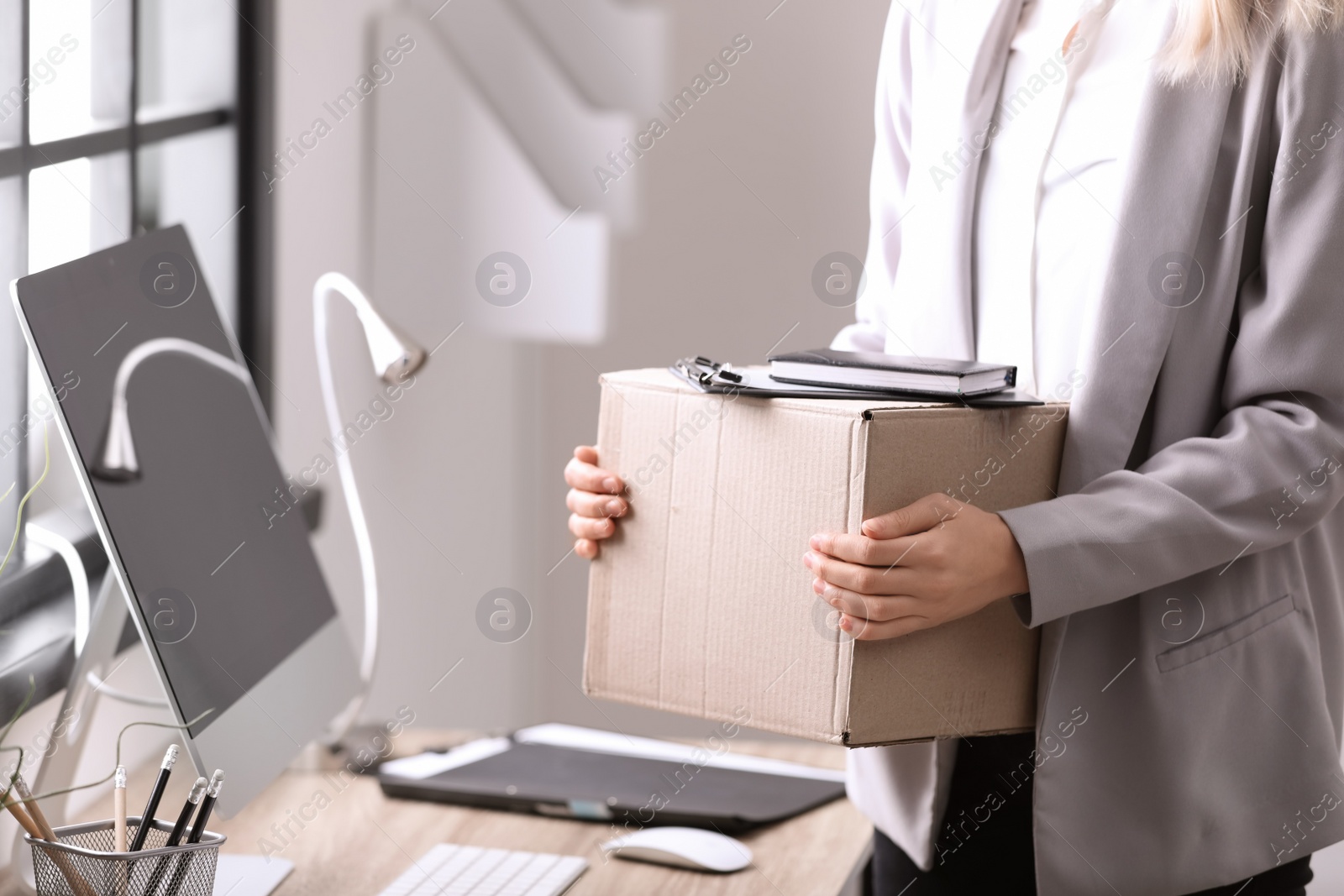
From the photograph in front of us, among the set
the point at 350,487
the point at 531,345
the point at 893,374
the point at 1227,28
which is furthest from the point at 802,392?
the point at 531,345

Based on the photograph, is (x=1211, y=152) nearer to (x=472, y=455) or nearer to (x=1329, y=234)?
(x=1329, y=234)

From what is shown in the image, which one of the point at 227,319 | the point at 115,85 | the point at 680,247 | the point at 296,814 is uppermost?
the point at 115,85

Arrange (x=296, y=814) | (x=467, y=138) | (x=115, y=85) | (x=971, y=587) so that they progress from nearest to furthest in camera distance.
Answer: (x=971, y=587) < (x=296, y=814) < (x=115, y=85) < (x=467, y=138)

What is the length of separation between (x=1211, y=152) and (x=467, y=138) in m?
1.43

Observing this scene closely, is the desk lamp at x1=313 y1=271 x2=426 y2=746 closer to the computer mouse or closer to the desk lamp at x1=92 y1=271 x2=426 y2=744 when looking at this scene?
the desk lamp at x1=92 y1=271 x2=426 y2=744

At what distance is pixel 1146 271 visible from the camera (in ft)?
3.15

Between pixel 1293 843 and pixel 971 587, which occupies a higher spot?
pixel 971 587

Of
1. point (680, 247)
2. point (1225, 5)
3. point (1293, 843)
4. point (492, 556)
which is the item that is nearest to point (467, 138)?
point (680, 247)

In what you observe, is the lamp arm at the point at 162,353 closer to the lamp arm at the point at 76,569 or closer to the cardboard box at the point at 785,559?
the lamp arm at the point at 76,569

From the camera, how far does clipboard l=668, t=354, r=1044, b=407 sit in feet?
2.96

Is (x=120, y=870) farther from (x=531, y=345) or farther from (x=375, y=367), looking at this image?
(x=531, y=345)

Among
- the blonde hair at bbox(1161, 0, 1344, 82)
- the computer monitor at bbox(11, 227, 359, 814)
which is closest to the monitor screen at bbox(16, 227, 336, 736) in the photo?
the computer monitor at bbox(11, 227, 359, 814)

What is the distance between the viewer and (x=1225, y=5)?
36.4 inches

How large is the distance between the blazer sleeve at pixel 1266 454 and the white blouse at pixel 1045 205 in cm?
12
